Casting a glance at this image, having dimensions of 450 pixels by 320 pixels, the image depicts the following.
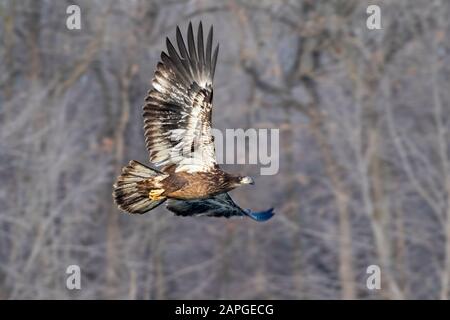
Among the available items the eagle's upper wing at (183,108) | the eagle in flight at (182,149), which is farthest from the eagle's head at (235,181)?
the eagle's upper wing at (183,108)

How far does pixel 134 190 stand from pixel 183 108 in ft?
2.62

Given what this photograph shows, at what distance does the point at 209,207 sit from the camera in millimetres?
8594

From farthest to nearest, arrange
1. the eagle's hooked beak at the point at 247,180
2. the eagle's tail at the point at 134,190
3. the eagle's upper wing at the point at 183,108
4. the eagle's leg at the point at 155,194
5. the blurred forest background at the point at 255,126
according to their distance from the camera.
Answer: the blurred forest background at the point at 255,126
the eagle's upper wing at the point at 183,108
the eagle's hooked beak at the point at 247,180
the eagle's tail at the point at 134,190
the eagle's leg at the point at 155,194

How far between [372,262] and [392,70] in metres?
3.67

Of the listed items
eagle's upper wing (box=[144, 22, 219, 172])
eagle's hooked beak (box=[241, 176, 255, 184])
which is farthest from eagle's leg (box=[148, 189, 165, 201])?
eagle's hooked beak (box=[241, 176, 255, 184])

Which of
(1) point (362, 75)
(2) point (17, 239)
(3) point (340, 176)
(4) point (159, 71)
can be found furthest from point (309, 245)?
(4) point (159, 71)

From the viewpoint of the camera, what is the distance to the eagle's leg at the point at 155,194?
25.5 ft

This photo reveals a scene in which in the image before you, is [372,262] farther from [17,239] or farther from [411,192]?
[17,239]

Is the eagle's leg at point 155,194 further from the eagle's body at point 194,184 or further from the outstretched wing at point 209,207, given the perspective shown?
the outstretched wing at point 209,207

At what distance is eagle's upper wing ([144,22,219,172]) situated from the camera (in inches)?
323

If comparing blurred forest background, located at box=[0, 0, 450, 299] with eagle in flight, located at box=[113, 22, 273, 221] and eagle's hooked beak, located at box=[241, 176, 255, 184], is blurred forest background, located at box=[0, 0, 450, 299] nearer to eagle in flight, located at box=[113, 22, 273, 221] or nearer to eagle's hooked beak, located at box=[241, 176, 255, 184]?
eagle in flight, located at box=[113, 22, 273, 221]

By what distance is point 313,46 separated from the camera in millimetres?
21328

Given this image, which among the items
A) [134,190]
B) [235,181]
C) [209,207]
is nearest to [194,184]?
[235,181]
